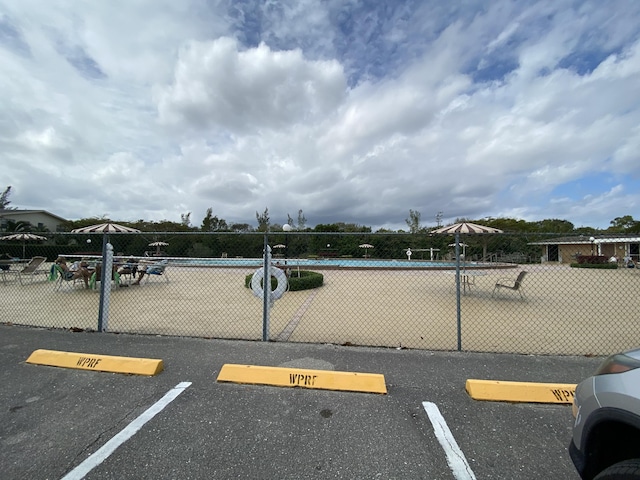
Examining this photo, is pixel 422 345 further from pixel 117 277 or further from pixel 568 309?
pixel 117 277

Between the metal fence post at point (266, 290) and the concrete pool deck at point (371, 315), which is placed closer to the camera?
the metal fence post at point (266, 290)

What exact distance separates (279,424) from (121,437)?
1135 mm

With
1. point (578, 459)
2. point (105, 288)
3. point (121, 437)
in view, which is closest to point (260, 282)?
point (105, 288)

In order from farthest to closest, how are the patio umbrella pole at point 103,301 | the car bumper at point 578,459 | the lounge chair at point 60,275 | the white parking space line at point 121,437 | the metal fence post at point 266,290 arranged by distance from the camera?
the lounge chair at point 60,275, the patio umbrella pole at point 103,301, the metal fence post at point 266,290, the white parking space line at point 121,437, the car bumper at point 578,459

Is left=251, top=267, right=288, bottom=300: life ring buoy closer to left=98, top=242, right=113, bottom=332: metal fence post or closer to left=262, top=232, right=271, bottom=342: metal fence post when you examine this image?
left=262, top=232, right=271, bottom=342: metal fence post

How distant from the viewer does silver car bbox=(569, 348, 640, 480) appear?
1229 millimetres

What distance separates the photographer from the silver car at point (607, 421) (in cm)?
123

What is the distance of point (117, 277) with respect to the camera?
926cm

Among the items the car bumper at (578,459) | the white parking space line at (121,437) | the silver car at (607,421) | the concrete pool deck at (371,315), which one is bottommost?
the white parking space line at (121,437)

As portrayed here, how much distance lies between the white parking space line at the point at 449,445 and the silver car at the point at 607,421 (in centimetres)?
67

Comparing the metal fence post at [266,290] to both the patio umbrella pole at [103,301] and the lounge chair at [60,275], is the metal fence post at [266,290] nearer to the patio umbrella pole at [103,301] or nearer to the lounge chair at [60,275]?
the patio umbrella pole at [103,301]

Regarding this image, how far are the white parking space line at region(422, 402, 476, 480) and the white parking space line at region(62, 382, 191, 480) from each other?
2.25 meters

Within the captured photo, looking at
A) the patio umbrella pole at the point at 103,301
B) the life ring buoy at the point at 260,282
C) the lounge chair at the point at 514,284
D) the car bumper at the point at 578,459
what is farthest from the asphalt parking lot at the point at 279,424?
the lounge chair at the point at 514,284

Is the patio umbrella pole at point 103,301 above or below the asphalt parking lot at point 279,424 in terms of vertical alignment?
above
